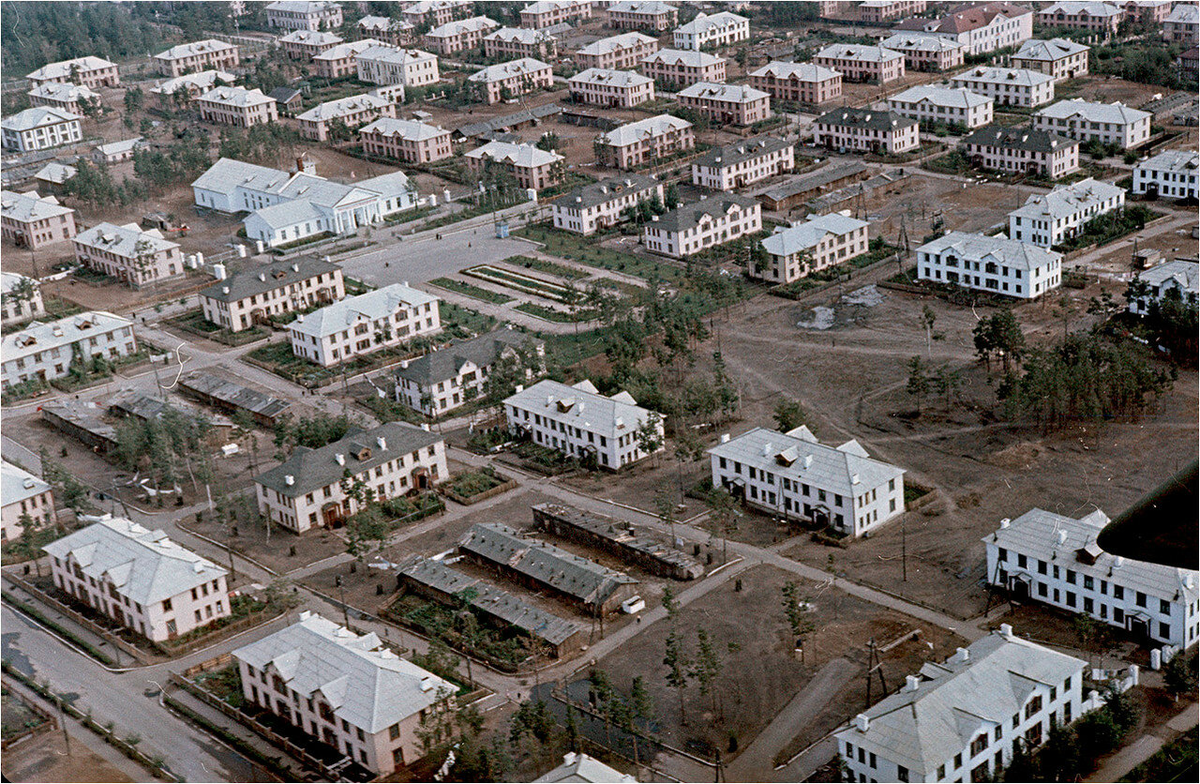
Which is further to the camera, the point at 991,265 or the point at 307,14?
the point at 307,14

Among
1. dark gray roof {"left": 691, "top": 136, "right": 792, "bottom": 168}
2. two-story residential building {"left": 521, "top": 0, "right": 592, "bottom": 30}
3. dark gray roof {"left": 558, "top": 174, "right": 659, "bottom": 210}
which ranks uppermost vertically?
two-story residential building {"left": 521, "top": 0, "right": 592, "bottom": 30}

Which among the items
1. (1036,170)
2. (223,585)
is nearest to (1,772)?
(223,585)

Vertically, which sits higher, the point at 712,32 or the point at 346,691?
the point at 712,32

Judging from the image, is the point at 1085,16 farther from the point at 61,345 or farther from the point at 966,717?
the point at 966,717

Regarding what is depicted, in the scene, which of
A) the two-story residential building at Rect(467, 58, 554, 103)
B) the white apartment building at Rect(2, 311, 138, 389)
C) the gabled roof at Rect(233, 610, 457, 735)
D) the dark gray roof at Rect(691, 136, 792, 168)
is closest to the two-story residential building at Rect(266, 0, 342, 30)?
the two-story residential building at Rect(467, 58, 554, 103)

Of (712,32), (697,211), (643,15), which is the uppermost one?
(643,15)

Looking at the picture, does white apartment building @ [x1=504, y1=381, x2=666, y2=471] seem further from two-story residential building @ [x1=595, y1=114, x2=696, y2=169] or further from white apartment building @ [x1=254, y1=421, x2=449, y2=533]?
two-story residential building @ [x1=595, y1=114, x2=696, y2=169]

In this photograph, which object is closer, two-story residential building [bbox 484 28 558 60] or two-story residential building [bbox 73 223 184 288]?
two-story residential building [bbox 73 223 184 288]

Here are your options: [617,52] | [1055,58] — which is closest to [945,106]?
[1055,58]
